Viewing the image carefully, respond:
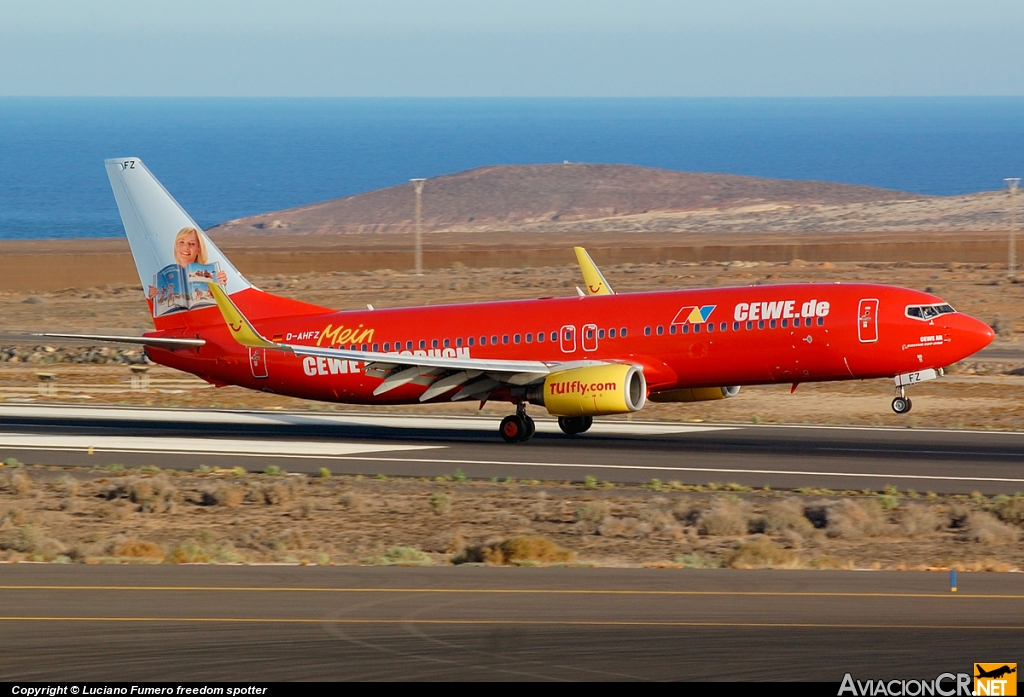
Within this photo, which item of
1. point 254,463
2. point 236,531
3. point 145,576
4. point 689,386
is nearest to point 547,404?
point 689,386

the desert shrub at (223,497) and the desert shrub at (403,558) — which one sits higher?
the desert shrub at (223,497)

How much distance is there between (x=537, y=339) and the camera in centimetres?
3572

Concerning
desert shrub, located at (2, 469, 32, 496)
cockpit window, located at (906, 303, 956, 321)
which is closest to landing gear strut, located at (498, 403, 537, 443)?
cockpit window, located at (906, 303, 956, 321)

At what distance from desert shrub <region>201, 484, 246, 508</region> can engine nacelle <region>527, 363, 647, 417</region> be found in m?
8.96

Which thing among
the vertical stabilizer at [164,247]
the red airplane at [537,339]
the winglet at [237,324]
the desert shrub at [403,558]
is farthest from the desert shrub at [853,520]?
the vertical stabilizer at [164,247]

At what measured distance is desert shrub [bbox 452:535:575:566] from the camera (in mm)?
21281

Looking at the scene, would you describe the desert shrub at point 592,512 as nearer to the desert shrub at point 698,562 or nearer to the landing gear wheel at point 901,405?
the desert shrub at point 698,562

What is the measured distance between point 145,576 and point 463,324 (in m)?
18.3

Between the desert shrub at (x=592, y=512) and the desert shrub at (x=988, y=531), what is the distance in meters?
6.40

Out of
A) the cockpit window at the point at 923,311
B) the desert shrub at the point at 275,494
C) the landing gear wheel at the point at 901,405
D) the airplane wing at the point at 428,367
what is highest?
the cockpit window at the point at 923,311

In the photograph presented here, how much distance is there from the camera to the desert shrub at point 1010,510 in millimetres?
24819

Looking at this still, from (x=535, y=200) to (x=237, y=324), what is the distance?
148920mm

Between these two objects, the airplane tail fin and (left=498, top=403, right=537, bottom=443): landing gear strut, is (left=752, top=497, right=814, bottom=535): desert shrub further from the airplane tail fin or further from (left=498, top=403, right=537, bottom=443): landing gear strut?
the airplane tail fin

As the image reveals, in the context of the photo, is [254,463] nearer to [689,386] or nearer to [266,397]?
[689,386]
